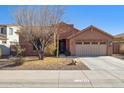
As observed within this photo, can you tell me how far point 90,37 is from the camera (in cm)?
2831

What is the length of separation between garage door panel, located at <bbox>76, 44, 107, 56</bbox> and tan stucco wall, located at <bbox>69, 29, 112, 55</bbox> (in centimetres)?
53

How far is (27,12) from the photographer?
20297 mm

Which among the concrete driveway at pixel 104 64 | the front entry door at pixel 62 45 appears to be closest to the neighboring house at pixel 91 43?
the front entry door at pixel 62 45

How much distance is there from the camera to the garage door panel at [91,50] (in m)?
28.4

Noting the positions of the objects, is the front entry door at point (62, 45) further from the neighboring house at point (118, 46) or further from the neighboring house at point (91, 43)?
the neighboring house at point (118, 46)

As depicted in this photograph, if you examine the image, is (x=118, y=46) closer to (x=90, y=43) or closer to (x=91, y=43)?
(x=91, y=43)

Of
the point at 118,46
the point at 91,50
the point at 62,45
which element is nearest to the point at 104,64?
the point at 91,50

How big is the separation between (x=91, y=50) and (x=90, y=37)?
1659 millimetres

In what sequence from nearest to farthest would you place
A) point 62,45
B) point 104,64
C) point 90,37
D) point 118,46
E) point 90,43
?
point 104,64 → point 90,37 → point 90,43 → point 62,45 → point 118,46

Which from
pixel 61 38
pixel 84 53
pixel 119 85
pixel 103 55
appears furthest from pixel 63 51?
pixel 119 85

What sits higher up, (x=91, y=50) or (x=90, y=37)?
(x=90, y=37)

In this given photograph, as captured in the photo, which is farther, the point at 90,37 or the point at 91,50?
the point at 91,50
